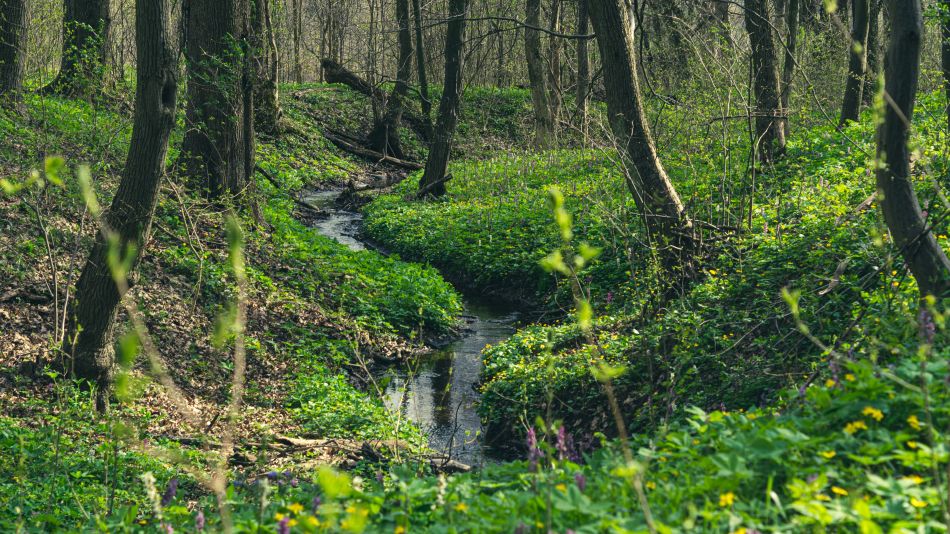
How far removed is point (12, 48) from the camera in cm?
1279

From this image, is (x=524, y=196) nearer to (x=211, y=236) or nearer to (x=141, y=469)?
(x=211, y=236)

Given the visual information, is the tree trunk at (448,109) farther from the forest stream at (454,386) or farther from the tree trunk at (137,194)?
the tree trunk at (137,194)

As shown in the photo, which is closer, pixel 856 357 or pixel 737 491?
pixel 737 491

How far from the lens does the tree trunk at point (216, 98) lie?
11.1m

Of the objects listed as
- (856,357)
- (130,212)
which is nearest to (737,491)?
(856,357)

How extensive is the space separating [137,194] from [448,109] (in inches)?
454

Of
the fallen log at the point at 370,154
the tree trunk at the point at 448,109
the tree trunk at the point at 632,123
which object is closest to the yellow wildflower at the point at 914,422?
the tree trunk at the point at 632,123

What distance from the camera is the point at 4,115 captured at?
1210cm

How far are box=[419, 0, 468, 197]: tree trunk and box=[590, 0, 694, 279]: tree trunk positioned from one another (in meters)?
8.43

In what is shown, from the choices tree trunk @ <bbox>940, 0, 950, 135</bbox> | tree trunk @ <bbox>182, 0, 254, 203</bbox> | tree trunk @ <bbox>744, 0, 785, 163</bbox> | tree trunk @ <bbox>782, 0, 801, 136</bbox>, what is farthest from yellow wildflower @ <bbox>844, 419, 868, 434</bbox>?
tree trunk @ <bbox>782, 0, 801, 136</bbox>

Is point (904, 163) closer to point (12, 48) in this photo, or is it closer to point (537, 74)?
point (12, 48)

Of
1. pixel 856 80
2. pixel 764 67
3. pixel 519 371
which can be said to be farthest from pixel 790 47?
pixel 519 371

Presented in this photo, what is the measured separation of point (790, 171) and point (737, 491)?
992 cm

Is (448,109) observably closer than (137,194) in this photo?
No
